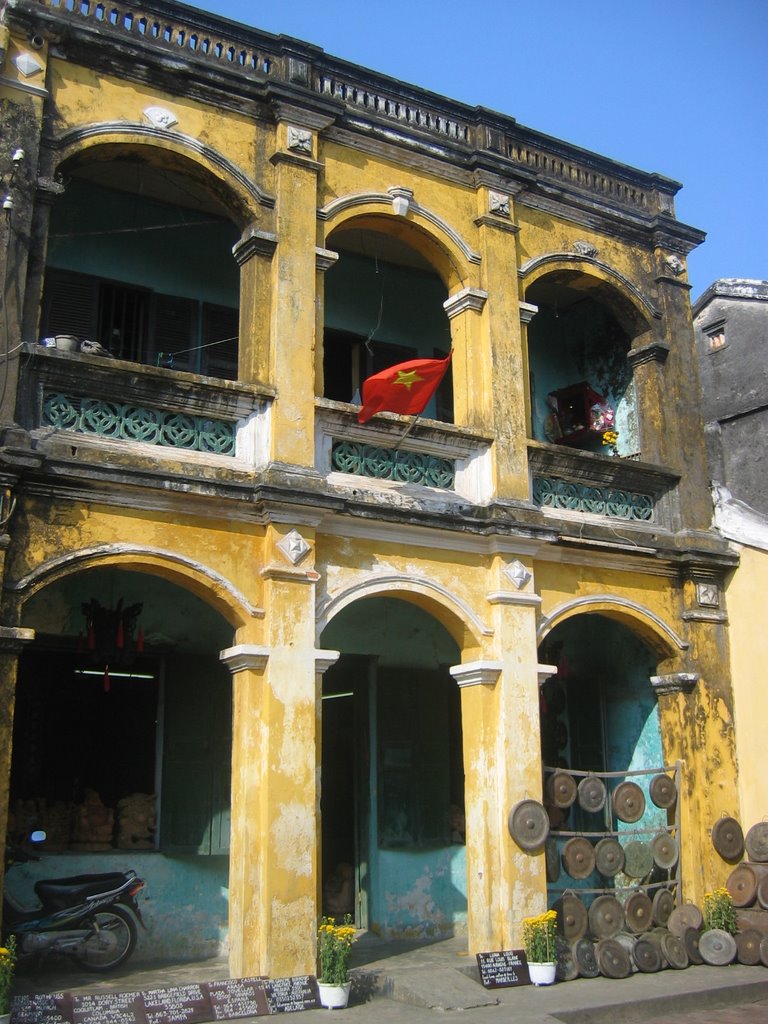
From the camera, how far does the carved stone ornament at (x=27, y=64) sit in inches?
323

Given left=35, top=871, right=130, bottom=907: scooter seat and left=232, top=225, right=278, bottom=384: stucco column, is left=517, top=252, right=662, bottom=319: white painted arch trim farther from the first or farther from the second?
left=35, top=871, right=130, bottom=907: scooter seat

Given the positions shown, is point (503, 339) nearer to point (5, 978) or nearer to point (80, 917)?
point (80, 917)

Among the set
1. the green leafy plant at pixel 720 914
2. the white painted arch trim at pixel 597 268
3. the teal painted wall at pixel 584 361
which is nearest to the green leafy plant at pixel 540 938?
the green leafy plant at pixel 720 914

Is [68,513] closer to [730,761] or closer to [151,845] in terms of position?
[151,845]

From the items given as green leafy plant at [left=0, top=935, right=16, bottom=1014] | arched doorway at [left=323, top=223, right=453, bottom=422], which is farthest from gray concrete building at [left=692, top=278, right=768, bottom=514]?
green leafy plant at [left=0, top=935, right=16, bottom=1014]

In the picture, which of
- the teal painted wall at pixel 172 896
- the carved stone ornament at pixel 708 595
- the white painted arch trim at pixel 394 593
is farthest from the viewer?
the carved stone ornament at pixel 708 595

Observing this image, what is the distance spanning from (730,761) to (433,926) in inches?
127

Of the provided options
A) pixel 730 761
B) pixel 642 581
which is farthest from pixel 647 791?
pixel 642 581

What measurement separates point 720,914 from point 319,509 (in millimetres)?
5030

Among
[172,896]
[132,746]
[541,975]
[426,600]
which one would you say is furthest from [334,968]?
[426,600]

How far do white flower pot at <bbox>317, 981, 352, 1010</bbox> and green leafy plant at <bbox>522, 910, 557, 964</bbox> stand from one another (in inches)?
64.7

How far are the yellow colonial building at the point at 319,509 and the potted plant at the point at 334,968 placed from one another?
21cm

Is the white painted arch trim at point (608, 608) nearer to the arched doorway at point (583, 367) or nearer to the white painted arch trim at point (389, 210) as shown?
the arched doorway at point (583, 367)

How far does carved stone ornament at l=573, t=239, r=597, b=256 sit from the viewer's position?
11.0 metres
